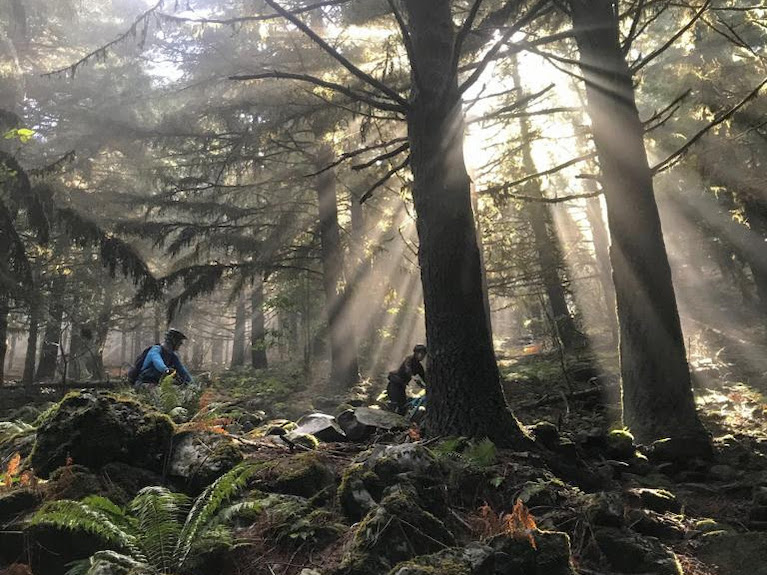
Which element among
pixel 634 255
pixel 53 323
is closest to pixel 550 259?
pixel 634 255

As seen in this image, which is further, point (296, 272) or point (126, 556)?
point (296, 272)

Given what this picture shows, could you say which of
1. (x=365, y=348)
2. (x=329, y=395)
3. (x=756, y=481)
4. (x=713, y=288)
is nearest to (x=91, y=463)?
(x=756, y=481)

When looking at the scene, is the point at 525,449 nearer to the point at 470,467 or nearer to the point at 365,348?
the point at 470,467

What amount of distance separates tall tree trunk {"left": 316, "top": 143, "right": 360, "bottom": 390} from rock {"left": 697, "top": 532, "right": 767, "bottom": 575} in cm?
1178

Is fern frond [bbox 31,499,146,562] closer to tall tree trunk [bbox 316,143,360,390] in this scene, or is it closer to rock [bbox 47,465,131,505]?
rock [bbox 47,465,131,505]

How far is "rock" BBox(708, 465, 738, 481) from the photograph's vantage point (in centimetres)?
525

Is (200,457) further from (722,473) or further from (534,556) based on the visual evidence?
(722,473)

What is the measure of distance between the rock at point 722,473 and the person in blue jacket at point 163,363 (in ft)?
21.7

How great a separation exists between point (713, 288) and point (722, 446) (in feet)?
98.9

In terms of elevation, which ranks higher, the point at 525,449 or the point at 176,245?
the point at 176,245

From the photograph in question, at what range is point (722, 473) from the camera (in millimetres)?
5332

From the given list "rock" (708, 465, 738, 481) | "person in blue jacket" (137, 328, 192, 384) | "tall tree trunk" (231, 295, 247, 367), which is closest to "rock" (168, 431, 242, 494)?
"person in blue jacket" (137, 328, 192, 384)

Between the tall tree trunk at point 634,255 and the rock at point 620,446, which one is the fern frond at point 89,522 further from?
the tall tree trunk at point 634,255

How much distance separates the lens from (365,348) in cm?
2248
